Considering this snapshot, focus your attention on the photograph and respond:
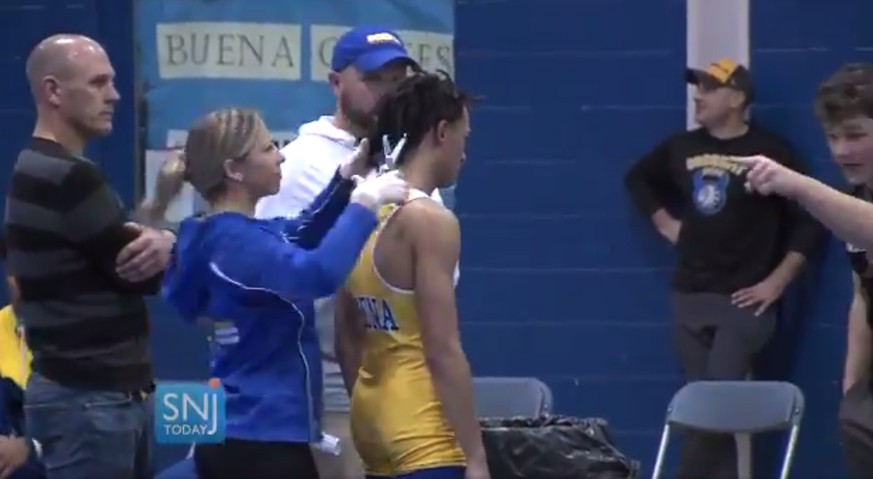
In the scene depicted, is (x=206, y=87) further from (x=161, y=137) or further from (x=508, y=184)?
(x=508, y=184)

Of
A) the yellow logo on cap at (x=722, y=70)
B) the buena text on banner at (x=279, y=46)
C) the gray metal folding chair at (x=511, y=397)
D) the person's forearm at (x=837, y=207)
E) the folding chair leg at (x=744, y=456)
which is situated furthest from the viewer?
the buena text on banner at (x=279, y=46)

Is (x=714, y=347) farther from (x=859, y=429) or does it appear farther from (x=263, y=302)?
(x=263, y=302)

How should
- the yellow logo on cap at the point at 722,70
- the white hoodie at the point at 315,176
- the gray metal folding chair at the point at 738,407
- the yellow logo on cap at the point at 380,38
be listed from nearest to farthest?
the white hoodie at the point at 315,176 → the yellow logo on cap at the point at 380,38 → the gray metal folding chair at the point at 738,407 → the yellow logo on cap at the point at 722,70

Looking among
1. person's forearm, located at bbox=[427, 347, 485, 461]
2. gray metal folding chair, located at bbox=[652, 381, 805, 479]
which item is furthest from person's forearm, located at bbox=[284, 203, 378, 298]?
gray metal folding chair, located at bbox=[652, 381, 805, 479]

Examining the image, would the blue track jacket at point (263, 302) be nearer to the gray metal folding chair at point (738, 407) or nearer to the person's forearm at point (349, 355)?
the person's forearm at point (349, 355)

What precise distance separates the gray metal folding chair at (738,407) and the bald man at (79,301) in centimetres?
216

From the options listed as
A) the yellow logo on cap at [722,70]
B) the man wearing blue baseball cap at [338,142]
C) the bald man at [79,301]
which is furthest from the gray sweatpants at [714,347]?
the bald man at [79,301]

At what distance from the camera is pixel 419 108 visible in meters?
3.12

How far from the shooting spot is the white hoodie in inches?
145

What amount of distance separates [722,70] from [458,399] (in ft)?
8.66

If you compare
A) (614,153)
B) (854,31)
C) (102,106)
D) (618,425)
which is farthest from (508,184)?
(102,106)

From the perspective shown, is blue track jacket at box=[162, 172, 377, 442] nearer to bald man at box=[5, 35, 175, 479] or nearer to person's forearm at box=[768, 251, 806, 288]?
bald man at box=[5, 35, 175, 479]

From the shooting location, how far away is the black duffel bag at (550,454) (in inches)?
129

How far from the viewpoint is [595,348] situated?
5.71 metres
